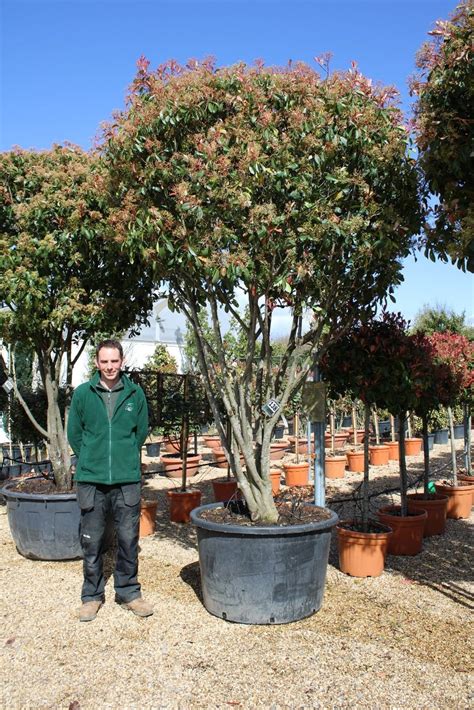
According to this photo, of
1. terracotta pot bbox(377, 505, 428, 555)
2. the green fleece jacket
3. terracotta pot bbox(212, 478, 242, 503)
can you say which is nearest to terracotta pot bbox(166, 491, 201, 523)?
terracotta pot bbox(212, 478, 242, 503)

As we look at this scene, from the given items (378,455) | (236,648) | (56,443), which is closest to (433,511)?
(236,648)

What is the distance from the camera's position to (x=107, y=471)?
424 cm

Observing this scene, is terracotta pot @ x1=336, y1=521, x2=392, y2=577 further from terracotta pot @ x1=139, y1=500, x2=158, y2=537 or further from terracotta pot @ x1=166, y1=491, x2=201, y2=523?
terracotta pot @ x1=166, y1=491, x2=201, y2=523

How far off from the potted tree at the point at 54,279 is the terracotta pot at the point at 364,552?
2.37 metres

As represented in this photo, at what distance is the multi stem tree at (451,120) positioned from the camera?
3.53 meters

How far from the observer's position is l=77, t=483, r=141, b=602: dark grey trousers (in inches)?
168

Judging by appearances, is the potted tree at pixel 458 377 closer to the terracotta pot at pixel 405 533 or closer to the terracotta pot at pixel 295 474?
the terracotta pot at pixel 405 533

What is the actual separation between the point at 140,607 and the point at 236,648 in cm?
84

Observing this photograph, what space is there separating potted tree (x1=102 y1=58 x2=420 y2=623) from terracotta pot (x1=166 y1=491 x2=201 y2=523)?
8.22 feet

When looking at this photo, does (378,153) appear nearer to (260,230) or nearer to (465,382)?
(260,230)

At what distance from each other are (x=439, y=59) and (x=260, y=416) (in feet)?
8.87

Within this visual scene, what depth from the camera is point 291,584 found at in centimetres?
404

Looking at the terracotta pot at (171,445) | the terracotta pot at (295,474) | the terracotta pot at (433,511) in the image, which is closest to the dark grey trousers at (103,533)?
the terracotta pot at (433,511)

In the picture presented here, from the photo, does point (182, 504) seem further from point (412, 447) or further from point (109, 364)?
point (412, 447)
